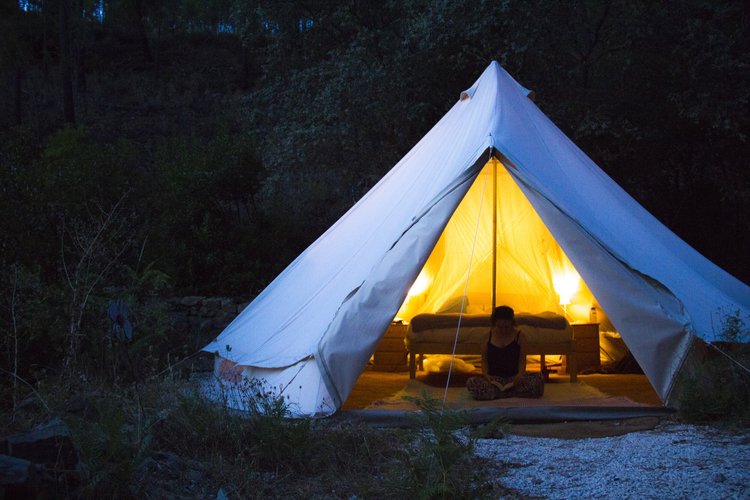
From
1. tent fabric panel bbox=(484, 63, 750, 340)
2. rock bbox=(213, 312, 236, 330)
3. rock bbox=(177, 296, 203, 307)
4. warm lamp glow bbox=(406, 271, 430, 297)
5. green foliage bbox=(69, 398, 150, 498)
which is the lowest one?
green foliage bbox=(69, 398, 150, 498)

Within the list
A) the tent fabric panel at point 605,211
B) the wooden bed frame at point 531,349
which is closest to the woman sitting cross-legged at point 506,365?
the wooden bed frame at point 531,349

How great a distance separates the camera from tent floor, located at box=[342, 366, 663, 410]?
19.3ft

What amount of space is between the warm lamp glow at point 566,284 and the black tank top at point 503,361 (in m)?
2.12

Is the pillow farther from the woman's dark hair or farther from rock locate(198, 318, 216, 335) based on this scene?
rock locate(198, 318, 216, 335)

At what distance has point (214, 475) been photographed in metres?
3.52

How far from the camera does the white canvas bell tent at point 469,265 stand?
16.6ft

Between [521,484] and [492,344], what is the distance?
8.00 feet

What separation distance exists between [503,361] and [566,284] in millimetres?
2228

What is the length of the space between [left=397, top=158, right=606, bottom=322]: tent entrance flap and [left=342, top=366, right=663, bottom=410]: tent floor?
3.11 feet

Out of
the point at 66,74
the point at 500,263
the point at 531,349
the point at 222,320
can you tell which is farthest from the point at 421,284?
the point at 66,74

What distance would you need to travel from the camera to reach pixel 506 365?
605 centimetres

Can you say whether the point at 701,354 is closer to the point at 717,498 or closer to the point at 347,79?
the point at 717,498

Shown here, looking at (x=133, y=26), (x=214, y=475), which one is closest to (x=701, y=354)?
(x=214, y=475)

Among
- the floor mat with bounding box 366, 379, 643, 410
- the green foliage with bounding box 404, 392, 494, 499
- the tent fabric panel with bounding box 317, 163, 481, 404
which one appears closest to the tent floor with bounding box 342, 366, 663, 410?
the floor mat with bounding box 366, 379, 643, 410
